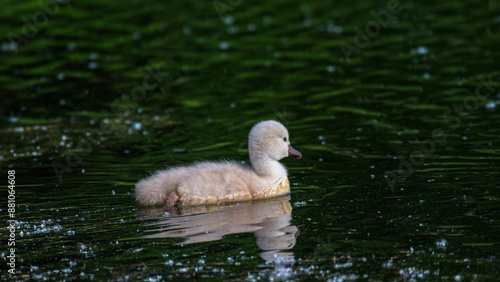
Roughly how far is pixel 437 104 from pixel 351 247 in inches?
318

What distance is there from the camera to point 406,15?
936 inches

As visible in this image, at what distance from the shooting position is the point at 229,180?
11102 mm

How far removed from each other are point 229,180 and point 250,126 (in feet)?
14.0

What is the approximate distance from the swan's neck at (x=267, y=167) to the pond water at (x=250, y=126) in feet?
1.26

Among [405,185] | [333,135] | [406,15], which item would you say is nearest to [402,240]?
[405,185]

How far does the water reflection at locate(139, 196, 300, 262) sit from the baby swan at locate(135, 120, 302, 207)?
0.52 ft

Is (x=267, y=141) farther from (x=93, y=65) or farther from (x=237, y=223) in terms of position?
(x=93, y=65)

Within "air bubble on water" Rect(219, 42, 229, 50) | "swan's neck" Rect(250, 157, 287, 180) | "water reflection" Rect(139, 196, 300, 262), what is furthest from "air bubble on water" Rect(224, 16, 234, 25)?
"water reflection" Rect(139, 196, 300, 262)

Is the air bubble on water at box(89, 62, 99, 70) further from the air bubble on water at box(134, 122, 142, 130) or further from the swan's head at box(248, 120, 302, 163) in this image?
the swan's head at box(248, 120, 302, 163)

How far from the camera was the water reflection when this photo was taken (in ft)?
29.8

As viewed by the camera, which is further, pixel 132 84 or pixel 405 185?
pixel 132 84

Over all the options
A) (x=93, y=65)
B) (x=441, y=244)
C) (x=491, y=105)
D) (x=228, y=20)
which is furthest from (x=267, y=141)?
(x=228, y=20)

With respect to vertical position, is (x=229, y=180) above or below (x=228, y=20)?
below

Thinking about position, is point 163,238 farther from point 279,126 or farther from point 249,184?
point 279,126
